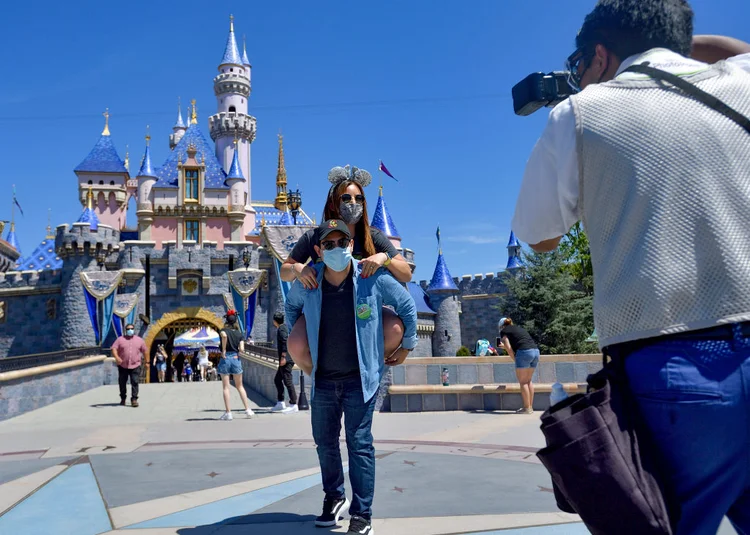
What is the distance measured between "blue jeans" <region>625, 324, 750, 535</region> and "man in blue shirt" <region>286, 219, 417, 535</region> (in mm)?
1923

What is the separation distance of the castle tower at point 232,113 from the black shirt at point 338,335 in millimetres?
36911

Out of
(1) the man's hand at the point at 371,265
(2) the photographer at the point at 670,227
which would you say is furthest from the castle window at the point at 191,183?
(2) the photographer at the point at 670,227

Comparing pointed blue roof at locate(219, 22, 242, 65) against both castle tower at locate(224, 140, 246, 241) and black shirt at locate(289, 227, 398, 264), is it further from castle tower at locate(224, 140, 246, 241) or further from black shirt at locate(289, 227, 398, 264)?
black shirt at locate(289, 227, 398, 264)

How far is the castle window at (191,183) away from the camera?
113 ft

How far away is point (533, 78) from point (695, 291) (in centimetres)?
80

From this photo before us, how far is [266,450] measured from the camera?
19.1 ft

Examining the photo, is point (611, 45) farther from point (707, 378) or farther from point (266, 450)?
point (266, 450)

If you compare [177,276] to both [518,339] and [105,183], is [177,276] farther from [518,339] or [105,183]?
[518,339]

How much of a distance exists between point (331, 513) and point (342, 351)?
0.77 meters

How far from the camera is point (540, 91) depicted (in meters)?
1.88

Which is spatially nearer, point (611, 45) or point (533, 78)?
point (611, 45)

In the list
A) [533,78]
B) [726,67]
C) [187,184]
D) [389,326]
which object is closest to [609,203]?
[726,67]

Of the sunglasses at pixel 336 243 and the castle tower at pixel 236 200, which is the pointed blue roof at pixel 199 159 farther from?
the sunglasses at pixel 336 243

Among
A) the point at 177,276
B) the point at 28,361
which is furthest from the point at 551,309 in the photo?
the point at 177,276
